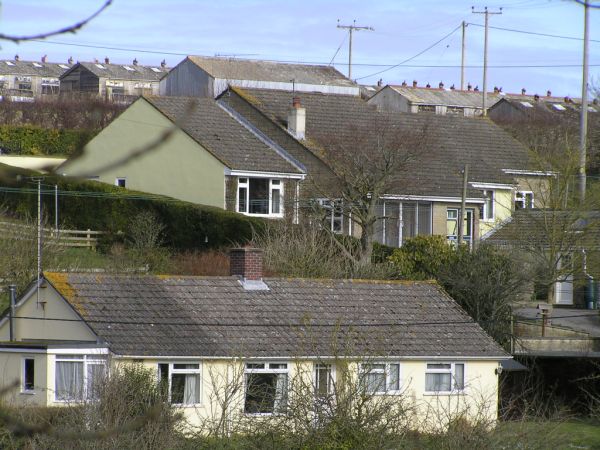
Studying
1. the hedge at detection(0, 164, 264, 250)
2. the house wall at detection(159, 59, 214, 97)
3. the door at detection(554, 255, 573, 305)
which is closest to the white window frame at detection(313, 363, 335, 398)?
the hedge at detection(0, 164, 264, 250)

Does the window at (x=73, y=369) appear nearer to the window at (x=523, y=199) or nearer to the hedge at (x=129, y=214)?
the hedge at (x=129, y=214)

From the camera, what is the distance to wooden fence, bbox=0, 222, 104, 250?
32.9m

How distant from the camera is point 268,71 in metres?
71.6

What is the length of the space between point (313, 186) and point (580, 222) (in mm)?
9513

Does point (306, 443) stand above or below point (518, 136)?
below

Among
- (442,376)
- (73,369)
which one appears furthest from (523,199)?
(73,369)

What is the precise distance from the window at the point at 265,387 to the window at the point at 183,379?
121 centimetres

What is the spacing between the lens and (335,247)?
36.6 m

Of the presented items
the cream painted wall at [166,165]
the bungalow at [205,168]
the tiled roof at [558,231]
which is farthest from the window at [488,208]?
the cream painted wall at [166,165]

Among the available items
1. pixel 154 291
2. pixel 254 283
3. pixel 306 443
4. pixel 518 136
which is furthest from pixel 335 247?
pixel 518 136

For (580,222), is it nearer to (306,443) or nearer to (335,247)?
(335,247)

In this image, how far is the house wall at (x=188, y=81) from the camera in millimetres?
64875

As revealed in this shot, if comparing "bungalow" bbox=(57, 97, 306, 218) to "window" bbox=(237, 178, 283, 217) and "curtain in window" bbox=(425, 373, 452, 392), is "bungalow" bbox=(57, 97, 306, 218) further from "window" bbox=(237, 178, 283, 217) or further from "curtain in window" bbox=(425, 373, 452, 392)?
"curtain in window" bbox=(425, 373, 452, 392)

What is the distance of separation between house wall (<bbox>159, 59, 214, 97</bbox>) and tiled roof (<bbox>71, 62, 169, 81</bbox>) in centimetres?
1531
